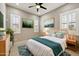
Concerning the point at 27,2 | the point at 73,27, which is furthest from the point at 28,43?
the point at 73,27

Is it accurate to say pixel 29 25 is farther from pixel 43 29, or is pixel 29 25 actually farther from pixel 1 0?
pixel 1 0

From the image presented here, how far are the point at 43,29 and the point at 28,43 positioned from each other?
0.49 metres

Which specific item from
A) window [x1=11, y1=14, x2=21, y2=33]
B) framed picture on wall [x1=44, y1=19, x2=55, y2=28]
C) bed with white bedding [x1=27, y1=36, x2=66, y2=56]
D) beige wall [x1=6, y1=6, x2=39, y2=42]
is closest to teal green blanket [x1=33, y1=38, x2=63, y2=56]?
bed with white bedding [x1=27, y1=36, x2=66, y2=56]

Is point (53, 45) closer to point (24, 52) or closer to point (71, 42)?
point (71, 42)

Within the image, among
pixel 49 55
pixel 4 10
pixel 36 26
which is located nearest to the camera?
pixel 49 55

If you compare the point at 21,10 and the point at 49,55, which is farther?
the point at 21,10

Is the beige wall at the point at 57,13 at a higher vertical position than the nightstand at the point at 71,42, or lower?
higher

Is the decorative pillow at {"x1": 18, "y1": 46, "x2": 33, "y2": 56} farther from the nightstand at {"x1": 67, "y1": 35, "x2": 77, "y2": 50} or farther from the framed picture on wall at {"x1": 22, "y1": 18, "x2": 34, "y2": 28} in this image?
the nightstand at {"x1": 67, "y1": 35, "x2": 77, "y2": 50}

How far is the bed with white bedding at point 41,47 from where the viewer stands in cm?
202

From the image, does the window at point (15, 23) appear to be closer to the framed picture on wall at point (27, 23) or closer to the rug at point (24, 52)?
the framed picture on wall at point (27, 23)

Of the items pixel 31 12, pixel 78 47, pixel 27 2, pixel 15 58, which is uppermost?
pixel 27 2

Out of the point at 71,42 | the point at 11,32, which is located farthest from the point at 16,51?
the point at 71,42

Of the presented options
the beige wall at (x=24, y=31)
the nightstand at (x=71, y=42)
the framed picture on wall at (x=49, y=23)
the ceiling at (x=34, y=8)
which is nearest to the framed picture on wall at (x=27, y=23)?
the beige wall at (x=24, y=31)

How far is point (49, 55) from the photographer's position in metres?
2.02
